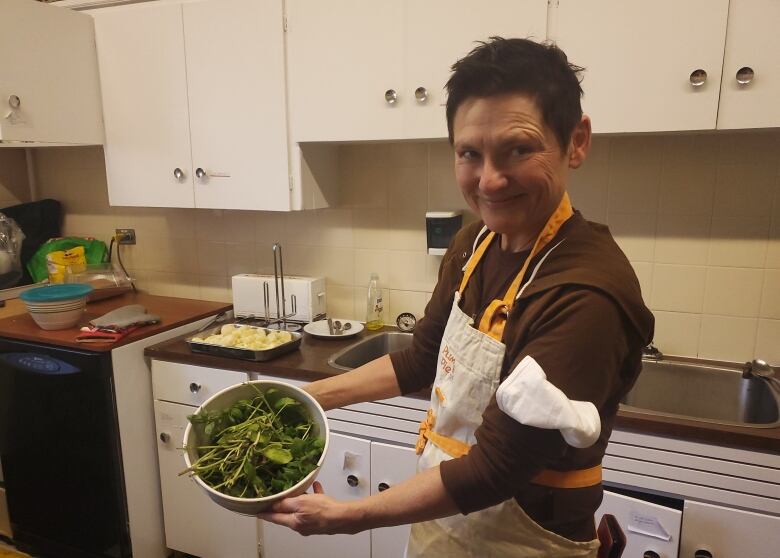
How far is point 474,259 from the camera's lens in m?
1.04

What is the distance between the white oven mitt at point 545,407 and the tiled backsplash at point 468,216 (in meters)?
1.28

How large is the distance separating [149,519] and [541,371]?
6.32 ft

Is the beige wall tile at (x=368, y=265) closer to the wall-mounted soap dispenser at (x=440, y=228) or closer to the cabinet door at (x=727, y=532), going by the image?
the wall-mounted soap dispenser at (x=440, y=228)

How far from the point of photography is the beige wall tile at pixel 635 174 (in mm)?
1793

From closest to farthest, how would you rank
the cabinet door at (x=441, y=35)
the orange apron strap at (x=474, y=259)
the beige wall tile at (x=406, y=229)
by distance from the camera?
the orange apron strap at (x=474, y=259)
the cabinet door at (x=441, y=35)
the beige wall tile at (x=406, y=229)

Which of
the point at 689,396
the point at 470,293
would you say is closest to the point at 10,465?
the point at 470,293

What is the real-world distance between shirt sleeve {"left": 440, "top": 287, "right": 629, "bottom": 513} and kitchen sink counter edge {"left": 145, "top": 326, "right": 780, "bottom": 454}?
68 centimetres

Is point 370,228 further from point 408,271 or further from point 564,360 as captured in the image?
point 564,360

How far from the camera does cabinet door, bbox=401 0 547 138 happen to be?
1.55 m

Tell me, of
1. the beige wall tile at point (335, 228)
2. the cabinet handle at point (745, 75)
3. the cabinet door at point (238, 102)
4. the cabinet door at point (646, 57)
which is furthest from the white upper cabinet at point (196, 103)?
the cabinet handle at point (745, 75)

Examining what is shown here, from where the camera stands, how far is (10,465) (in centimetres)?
221

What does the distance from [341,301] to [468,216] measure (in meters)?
0.63

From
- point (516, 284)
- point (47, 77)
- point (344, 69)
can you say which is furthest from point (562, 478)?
point (47, 77)

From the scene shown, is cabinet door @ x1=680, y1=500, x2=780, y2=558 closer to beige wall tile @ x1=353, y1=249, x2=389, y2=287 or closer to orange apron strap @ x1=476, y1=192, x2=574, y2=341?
orange apron strap @ x1=476, y1=192, x2=574, y2=341
